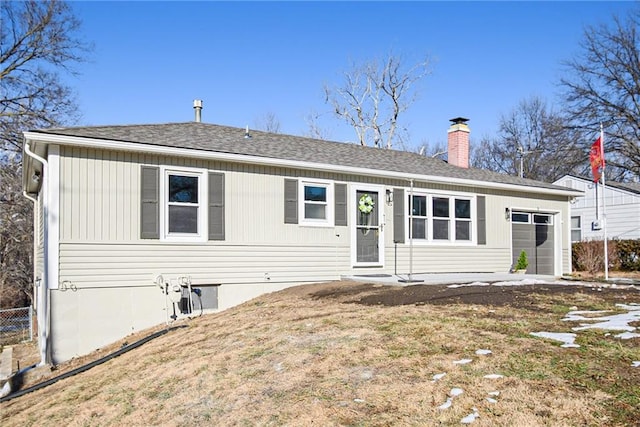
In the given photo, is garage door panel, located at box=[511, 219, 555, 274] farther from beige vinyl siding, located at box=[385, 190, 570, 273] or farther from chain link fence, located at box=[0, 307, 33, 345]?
chain link fence, located at box=[0, 307, 33, 345]

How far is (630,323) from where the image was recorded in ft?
21.2

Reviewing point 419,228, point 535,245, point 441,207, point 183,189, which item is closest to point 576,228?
point 535,245

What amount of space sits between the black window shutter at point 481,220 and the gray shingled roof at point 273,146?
0.59 metres

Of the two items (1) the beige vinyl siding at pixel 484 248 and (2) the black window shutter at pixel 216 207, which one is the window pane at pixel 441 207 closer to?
(1) the beige vinyl siding at pixel 484 248

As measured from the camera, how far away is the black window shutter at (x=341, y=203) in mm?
13062

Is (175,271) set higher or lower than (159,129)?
lower

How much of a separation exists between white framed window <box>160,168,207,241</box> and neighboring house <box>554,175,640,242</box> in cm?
1628

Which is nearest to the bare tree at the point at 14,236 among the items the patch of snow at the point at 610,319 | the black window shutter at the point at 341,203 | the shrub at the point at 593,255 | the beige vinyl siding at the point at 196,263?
the beige vinyl siding at the point at 196,263

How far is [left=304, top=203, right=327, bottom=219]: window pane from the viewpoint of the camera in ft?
42.0

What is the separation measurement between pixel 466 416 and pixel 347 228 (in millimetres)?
9125

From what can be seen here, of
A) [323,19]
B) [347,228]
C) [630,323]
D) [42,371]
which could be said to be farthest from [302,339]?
[323,19]

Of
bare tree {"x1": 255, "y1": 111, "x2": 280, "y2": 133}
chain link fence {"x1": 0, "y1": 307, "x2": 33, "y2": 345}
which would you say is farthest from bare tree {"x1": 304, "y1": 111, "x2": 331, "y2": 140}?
chain link fence {"x1": 0, "y1": 307, "x2": 33, "y2": 345}

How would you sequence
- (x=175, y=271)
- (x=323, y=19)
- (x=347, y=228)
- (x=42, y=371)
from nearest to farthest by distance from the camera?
(x=42, y=371) < (x=175, y=271) < (x=347, y=228) < (x=323, y=19)

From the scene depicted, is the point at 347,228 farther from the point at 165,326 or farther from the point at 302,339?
the point at 302,339
